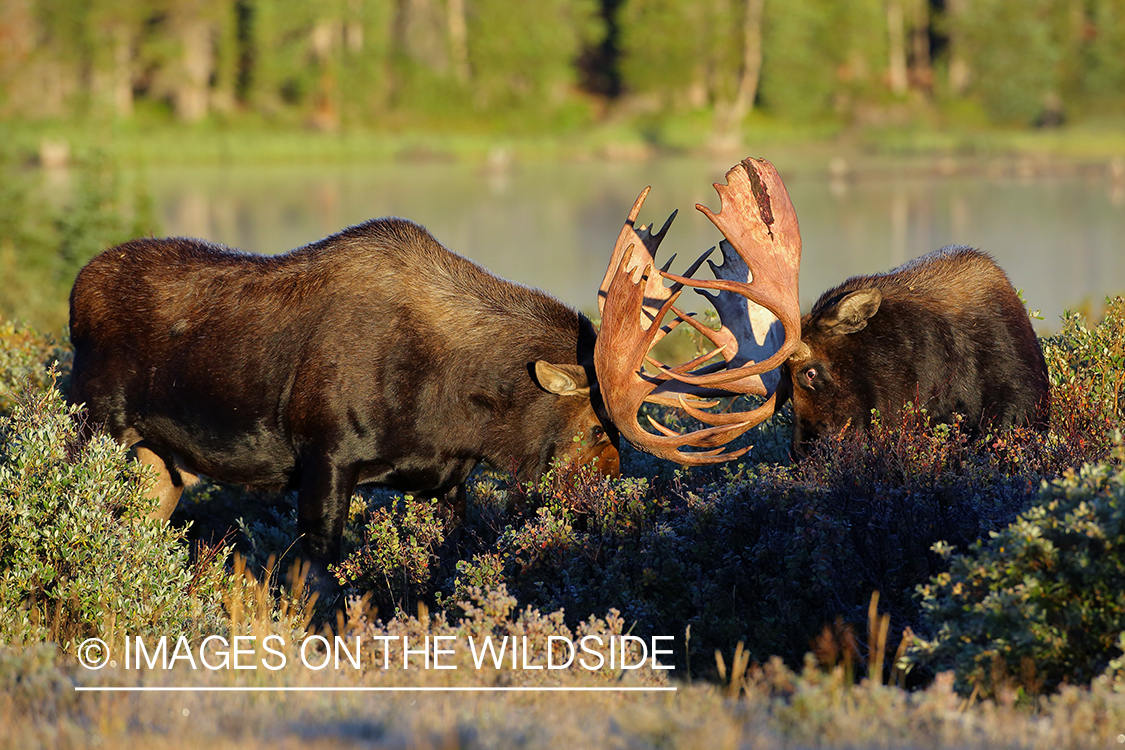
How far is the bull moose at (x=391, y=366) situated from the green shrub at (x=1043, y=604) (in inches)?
76.5

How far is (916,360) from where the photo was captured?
705 cm

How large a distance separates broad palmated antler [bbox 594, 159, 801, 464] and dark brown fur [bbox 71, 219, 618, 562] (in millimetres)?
288

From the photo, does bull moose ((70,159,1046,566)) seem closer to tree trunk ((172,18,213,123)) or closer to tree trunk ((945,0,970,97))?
tree trunk ((172,18,213,123))

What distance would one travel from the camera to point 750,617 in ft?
19.3

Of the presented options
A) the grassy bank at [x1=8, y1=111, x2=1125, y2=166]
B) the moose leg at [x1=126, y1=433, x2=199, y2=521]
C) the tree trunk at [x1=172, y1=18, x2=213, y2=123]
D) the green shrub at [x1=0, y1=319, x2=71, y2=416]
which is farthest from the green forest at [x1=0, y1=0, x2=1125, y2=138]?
the moose leg at [x1=126, y1=433, x2=199, y2=521]

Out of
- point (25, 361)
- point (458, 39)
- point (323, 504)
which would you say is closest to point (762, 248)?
point (323, 504)

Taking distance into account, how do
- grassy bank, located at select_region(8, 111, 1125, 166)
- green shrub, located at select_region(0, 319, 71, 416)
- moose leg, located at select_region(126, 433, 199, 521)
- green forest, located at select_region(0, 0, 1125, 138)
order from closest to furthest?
moose leg, located at select_region(126, 433, 199, 521) → green shrub, located at select_region(0, 319, 71, 416) → grassy bank, located at select_region(8, 111, 1125, 166) → green forest, located at select_region(0, 0, 1125, 138)

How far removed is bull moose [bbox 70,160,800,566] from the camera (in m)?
6.47

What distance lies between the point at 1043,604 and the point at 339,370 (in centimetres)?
363

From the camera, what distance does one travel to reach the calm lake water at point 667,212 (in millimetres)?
26828

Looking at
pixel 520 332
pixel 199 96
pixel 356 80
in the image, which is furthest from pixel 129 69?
pixel 520 332

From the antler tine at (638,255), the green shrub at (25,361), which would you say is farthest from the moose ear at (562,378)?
the green shrub at (25,361)

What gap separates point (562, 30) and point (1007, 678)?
66661mm

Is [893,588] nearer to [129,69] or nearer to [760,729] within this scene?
[760,729]
